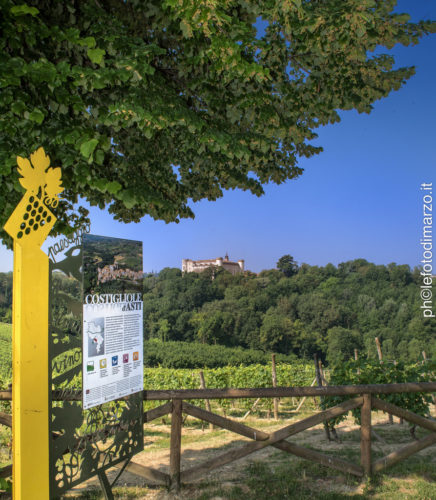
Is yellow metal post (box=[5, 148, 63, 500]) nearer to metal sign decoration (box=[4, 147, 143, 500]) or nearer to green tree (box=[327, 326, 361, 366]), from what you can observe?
metal sign decoration (box=[4, 147, 143, 500])

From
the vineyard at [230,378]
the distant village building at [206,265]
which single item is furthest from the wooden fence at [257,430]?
the distant village building at [206,265]

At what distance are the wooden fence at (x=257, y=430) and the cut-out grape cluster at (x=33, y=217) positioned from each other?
2.21 metres

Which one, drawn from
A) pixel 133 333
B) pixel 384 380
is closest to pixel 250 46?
pixel 133 333

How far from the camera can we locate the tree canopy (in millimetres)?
3012

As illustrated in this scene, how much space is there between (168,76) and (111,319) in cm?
325

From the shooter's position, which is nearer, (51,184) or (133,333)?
(51,184)

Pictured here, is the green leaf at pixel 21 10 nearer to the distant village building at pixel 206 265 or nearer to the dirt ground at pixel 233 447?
the dirt ground at pixel 233 447

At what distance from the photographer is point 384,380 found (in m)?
6.19

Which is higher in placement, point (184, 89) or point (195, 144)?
point (184, 89)

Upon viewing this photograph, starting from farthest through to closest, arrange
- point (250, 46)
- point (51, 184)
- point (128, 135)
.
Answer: point (128, 135)
point (250, 46)
point (51, 184)

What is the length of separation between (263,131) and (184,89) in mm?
1140

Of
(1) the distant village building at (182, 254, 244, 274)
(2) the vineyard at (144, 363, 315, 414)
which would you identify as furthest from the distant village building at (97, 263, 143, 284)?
(1) the distant village building at (182, 254, 244, 274)

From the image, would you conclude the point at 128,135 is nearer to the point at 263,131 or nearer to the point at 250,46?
the point at 263,131

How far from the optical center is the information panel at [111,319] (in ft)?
9.06
